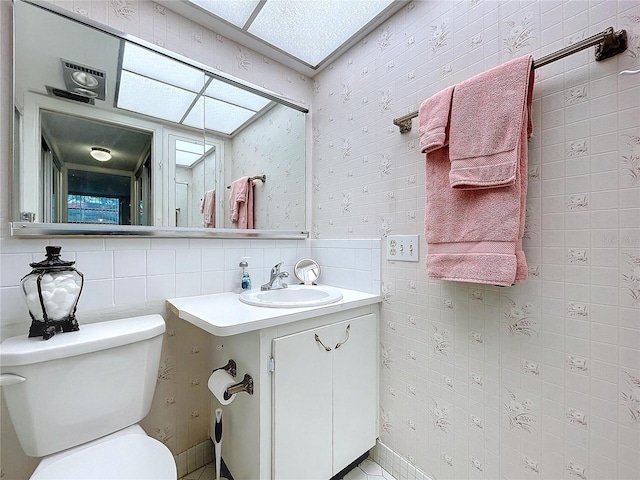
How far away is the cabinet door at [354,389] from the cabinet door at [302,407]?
47mm

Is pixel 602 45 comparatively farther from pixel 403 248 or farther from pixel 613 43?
pixel 403 248

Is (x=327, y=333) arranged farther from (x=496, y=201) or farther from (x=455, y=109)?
(x=455, y=109)

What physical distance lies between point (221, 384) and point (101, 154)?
100cm

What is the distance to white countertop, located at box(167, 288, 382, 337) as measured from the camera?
0.88m

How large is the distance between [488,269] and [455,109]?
1.79 feet

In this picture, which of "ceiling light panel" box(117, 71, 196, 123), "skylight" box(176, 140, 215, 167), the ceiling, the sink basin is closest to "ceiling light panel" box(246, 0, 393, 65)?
the ceiling

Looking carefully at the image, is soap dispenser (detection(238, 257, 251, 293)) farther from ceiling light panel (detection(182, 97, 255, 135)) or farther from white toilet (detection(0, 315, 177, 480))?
ceiling light panel (detection(182, 97, 255, 135))

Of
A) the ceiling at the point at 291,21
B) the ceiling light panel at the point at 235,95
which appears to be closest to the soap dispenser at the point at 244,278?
the ceiling light panel at the point at 235,95

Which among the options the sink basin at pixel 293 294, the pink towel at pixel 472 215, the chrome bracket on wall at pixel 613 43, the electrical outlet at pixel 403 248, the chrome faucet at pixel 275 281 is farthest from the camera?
the chrome faucet at pixel 275 281

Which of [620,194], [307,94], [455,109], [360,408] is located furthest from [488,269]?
[307,94]

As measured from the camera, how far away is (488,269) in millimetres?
861

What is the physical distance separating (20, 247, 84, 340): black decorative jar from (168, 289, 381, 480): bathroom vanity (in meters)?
0.32

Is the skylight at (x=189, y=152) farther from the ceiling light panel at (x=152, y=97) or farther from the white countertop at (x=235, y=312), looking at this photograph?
the white countertop at (x=235, y=312)

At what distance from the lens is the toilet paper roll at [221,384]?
988 mm
